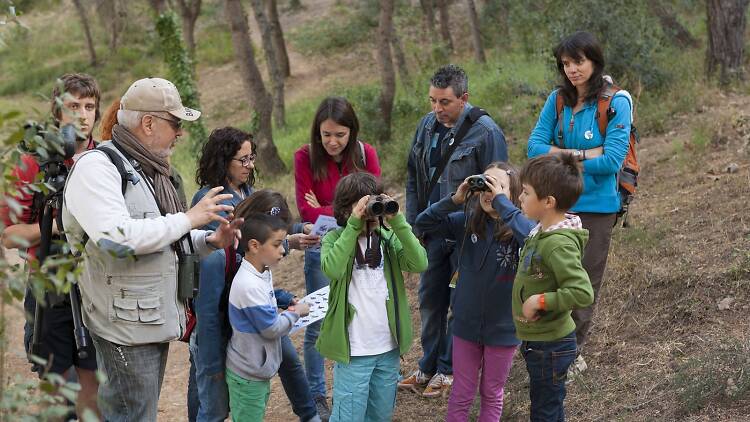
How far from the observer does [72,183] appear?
3389mm

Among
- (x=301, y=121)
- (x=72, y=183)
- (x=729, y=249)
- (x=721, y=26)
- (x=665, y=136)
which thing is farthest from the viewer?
(x=301, y=121)

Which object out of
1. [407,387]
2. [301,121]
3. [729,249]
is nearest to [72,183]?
[407,387]

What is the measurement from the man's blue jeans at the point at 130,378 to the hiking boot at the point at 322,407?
151 cm

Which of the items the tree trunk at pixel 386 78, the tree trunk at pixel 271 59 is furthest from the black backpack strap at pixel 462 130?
the tree trunk at pixel 271 59

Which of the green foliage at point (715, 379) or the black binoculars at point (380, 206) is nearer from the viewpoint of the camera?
the black binoculars at point (380, 206)

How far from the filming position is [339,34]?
25.5 m

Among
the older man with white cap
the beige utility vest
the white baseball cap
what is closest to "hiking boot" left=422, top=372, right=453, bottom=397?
the older man with white cap

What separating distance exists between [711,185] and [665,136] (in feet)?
5.85

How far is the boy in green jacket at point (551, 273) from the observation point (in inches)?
143

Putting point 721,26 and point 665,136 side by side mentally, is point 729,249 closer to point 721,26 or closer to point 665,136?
point 665,136

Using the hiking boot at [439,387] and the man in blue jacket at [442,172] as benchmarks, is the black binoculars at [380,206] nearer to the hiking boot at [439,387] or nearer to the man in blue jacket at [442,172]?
the man in blue jacket at [442,172]

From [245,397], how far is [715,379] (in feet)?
7.75

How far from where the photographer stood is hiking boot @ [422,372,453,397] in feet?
Result: 17.1

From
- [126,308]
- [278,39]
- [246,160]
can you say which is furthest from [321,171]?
[278,39]
